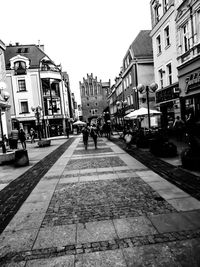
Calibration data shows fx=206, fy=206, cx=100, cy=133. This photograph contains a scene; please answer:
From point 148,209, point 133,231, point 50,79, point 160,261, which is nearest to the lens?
point 160,261

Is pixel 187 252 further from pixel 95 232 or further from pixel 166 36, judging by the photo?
pixel 166 36

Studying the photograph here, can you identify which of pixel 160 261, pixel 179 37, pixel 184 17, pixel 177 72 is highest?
pixel 184 17

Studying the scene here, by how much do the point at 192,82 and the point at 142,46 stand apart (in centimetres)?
1647

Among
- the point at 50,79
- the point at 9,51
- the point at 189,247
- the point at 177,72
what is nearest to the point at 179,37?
the point at 177,72

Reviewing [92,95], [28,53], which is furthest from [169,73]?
[92,95]

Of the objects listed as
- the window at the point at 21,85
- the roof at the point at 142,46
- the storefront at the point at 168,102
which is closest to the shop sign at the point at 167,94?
the storefront at the point at 168,102

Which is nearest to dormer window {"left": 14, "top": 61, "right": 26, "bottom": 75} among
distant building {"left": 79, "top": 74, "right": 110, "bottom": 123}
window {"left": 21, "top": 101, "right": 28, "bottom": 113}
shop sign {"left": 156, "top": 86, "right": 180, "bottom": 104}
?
window {"left": 21, "top": 101, "right": 28, "bottom": 113}

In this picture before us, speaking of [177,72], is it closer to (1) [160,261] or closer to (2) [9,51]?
(1) [160,261]

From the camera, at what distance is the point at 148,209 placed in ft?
13.2

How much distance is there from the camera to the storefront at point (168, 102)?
51.0ft

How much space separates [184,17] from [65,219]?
Answer: 14864 mm

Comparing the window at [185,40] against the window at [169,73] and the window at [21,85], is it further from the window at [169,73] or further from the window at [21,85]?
the window at [21,85]

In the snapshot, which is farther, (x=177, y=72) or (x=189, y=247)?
(x=177, y=72)

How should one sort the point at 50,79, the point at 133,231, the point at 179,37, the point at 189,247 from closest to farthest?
1. the point at 189,247
2. the point at 133,231
3. the point at 179,37
4. the point at 50,79
